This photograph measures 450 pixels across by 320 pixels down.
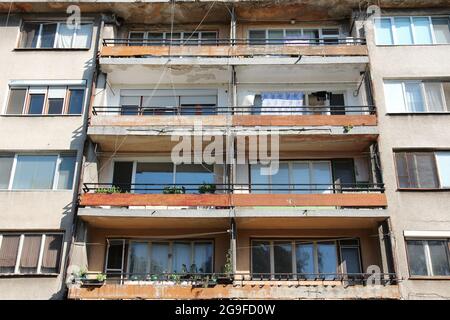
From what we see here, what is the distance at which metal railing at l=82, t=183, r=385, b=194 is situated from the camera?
17609 mm

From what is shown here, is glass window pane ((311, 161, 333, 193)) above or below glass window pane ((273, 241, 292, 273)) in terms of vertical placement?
above

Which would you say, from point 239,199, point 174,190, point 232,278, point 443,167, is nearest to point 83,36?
point 174,190

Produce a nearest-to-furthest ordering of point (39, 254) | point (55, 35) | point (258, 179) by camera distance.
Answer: point (39, 254) < point (258, 179) < point (55, 35)

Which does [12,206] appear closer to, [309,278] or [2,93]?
[2,93]

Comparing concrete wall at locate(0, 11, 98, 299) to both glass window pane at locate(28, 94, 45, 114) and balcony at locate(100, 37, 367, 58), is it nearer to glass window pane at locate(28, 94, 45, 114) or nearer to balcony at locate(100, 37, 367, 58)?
glass window pane at locate(28, 94, 45, 114)

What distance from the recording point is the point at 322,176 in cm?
1864

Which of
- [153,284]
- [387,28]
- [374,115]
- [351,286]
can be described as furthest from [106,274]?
[387,28]

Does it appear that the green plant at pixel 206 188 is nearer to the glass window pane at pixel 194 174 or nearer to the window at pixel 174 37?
the glass window pane at pixel 194 174

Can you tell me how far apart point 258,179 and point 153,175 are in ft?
12.4

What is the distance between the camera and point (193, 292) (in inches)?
607

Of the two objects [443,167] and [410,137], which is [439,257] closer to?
[443,167]

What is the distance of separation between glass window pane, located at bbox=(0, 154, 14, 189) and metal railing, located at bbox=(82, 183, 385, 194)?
281cm

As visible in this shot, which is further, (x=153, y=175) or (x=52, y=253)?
(x=153, y=175)

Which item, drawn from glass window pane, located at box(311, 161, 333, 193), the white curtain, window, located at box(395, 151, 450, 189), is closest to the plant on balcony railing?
glass window pane, located at box(311, 161, 333, 193)
